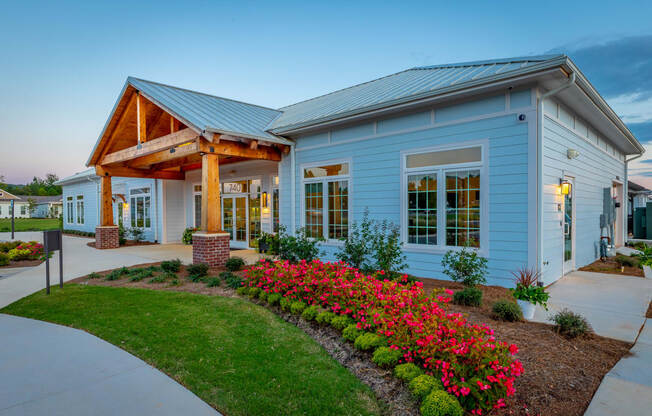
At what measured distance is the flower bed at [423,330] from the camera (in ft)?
7.89

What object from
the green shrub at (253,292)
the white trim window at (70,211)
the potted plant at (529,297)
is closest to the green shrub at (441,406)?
the potted plant at (529,297)

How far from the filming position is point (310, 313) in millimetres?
4293

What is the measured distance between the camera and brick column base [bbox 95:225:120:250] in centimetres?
1349

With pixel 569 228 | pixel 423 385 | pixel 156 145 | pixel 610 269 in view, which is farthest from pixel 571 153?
pixel 156 145

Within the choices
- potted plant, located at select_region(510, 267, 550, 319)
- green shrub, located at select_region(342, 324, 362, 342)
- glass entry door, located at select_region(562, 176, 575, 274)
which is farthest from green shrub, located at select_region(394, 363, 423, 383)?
glass entry door, located at select_region(562, 176, 575, 274)

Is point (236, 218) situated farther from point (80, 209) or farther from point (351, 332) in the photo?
point (80, 209)

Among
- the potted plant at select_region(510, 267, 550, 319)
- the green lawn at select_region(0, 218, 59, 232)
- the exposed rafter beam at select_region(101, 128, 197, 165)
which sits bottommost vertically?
the green lawn at select_region(0, 218, 59, 232)

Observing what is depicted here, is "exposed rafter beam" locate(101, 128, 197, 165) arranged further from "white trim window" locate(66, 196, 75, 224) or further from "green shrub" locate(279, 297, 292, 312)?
"white trim window" locate(66, 196, 75, 224)

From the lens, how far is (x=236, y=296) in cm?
568

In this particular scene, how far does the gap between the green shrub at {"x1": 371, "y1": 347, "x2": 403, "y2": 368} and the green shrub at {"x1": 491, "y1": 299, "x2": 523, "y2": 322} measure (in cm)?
209

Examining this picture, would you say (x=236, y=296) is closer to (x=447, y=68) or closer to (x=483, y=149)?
(x=483, y=149)

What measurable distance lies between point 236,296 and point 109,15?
1092 centimetres

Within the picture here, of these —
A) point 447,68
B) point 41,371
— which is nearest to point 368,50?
point 447,68

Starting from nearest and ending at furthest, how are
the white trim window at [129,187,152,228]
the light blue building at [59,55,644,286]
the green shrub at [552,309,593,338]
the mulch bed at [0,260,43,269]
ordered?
1. the green shrub at [552,309,593,338]
2. the light blue building at [59,55,644,286]
3. the mulch bed at [0,260,43,269]
4. the white trim window at [129,187,152,228]
